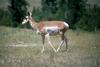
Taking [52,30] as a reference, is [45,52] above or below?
below

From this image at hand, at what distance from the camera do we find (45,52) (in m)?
7.30

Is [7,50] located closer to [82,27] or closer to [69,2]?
[82,27]

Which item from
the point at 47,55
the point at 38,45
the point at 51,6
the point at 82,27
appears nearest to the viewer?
the point at 47,55

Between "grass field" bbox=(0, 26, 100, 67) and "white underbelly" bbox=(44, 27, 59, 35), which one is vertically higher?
"white underbelly" bbox=(44, 27, 59, 35)

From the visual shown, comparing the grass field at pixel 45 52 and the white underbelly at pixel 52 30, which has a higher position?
the white underbelly at pixel 52 30

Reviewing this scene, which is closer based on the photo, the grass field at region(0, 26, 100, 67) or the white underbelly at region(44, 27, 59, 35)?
the grass field at region(0, 26, 100, 67)

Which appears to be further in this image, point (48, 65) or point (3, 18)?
point (3, 18)

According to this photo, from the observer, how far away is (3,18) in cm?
1543

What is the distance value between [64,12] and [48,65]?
400 inches

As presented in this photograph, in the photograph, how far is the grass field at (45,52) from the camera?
235 inches

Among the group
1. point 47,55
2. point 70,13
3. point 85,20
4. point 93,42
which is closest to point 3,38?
point 93,42

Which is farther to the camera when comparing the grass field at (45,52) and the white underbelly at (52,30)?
the white underbelly at (52,30)

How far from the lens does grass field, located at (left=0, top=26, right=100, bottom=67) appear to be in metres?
5.97

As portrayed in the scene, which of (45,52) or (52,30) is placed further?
(52,30)
